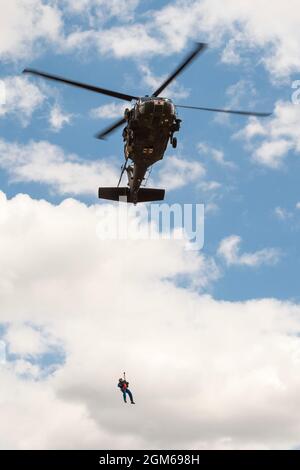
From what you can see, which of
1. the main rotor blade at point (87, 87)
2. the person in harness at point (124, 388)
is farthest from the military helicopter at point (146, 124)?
the person in harness at point (124, 388)

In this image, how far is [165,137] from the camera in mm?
42094

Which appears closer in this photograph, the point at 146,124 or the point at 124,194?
the point at 146,124

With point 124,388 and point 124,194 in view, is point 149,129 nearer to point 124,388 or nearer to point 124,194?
point 124,194

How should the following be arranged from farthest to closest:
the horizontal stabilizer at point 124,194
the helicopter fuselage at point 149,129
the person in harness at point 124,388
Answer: the horizontal stabilizer at point 124,194
the helicopter fuselage at point 149,129
the person in harness at point 124,388

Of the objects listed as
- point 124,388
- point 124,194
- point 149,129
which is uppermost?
point 124,194

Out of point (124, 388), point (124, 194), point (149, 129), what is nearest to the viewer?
point (124, 388)

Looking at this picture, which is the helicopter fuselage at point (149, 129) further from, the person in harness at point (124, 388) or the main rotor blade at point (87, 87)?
the person in harness at point (124, 388)

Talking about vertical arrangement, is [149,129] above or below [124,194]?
below

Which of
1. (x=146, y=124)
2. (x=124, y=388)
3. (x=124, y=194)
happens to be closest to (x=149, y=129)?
(x=146, y=124)

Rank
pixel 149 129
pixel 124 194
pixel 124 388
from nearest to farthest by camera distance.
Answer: pixel 124 388 < pixel 149 129 < pixel 124 194

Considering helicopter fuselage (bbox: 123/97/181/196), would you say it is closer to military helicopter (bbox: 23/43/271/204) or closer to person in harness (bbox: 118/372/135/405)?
military helicopter (bbox: 23/43/271/204)

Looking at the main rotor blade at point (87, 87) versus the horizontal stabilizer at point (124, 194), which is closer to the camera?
the main rotor blade at point (87, 87)
